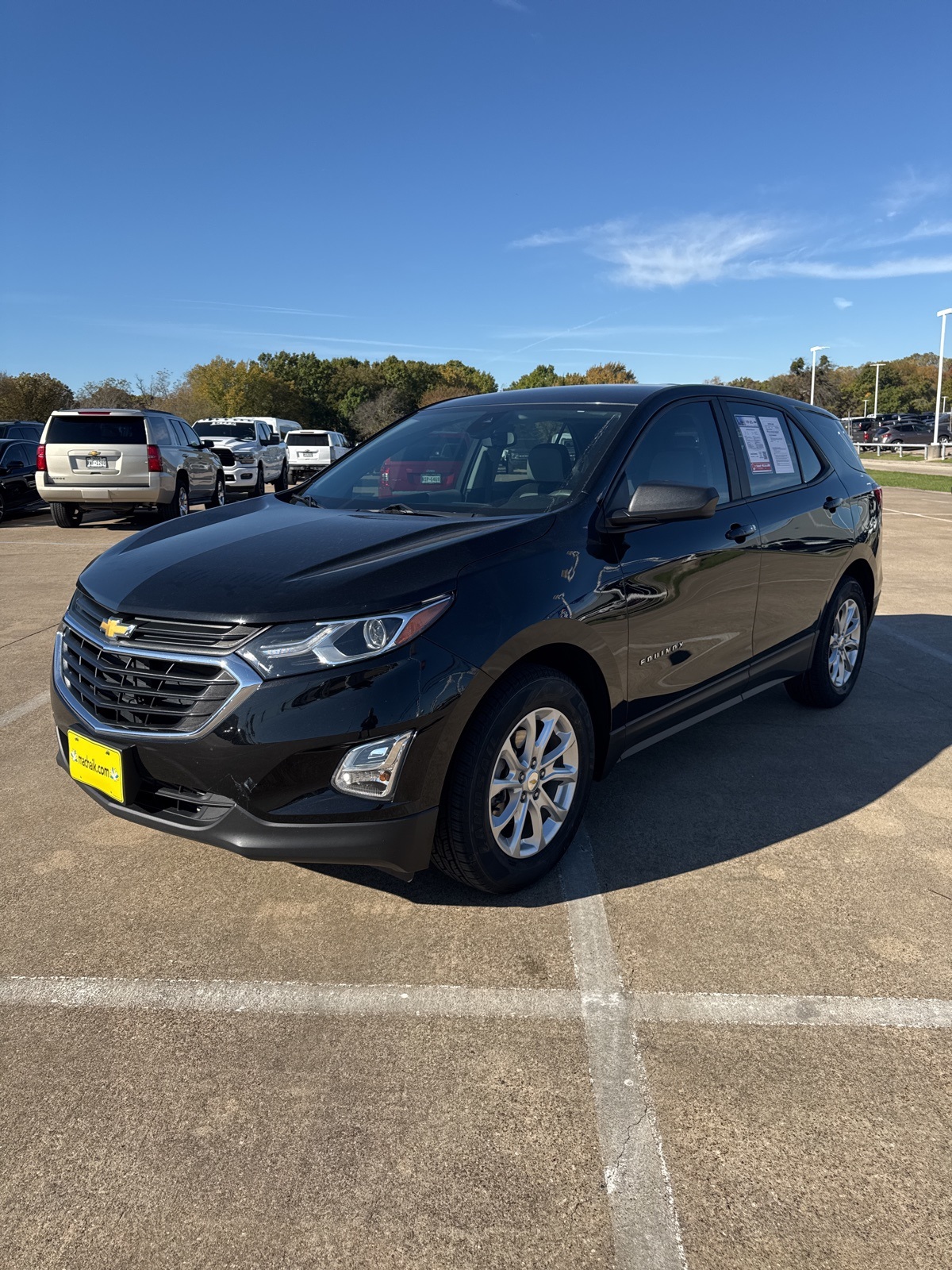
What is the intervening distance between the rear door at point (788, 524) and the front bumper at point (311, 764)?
2183mm

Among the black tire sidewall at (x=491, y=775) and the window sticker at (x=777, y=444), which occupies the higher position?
the window sticker at (x=777, y=444)

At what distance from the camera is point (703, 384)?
4414 mm

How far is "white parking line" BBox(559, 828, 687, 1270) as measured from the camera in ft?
6.32

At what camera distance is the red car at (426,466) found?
4035mm

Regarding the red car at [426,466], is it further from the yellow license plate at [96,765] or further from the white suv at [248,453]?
the white suv at [248,453]

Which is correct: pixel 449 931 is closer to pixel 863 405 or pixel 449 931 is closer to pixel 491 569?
pixel 491 569

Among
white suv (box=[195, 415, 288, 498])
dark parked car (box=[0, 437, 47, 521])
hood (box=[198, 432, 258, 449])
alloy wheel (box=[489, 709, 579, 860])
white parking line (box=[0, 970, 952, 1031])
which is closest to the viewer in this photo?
white parking line (box=[0, 970, 952, 1031])

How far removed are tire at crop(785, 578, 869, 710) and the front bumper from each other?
118 inches

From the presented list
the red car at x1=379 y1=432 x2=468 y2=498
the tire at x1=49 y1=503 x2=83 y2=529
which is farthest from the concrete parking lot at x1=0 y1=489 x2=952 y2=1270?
the tire at x1=49 y1=503 x2=83 y2=529

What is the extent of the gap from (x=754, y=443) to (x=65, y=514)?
13557 millimetres

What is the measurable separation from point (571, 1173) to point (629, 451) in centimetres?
254

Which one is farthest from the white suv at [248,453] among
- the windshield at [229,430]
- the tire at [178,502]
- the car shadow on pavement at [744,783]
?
the car shadow on pavement at [744,783]

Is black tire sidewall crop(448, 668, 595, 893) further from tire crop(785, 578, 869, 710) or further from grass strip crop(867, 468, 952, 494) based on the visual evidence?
grass strip crop(867, 468, 952, 494)

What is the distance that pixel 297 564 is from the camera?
3084 mm
